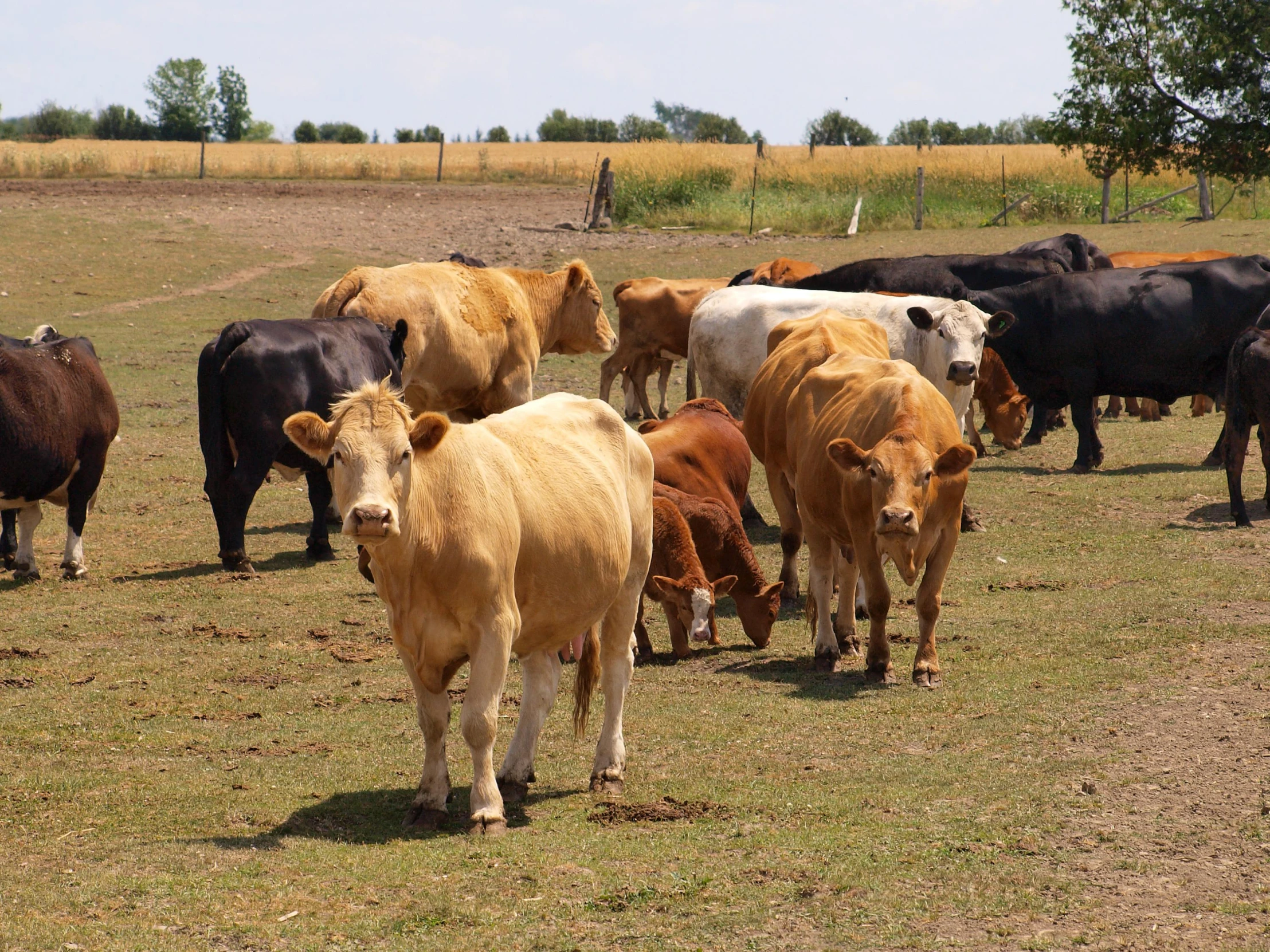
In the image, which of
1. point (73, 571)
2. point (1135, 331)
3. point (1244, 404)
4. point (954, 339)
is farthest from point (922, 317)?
point (73, 571)

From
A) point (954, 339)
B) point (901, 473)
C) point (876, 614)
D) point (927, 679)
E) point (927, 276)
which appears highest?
point (927, 276)

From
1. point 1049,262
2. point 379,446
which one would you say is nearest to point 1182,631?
point 379,446

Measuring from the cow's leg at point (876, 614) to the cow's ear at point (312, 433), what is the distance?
333 cm

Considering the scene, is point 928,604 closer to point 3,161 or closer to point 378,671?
point 378,671

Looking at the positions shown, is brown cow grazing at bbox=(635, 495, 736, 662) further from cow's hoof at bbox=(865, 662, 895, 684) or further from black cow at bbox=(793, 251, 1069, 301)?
black cow at bbox=(793, 251, 1069, 301)

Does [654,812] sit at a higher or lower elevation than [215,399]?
lower

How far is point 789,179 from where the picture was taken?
40.9m

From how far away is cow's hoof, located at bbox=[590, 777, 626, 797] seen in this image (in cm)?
614

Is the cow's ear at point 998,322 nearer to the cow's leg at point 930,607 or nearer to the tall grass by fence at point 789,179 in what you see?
the cow's leg at point 930,607

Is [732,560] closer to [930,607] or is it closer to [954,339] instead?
[930,607]

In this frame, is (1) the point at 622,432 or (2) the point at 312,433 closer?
(2) the point at 312,433

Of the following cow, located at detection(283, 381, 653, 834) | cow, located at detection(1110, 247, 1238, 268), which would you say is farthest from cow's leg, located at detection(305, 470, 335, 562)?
cow, located at detection(1110, 247, 1238, 268)

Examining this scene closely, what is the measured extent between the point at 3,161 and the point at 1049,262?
35.1m

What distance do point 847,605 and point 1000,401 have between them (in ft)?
26.3
